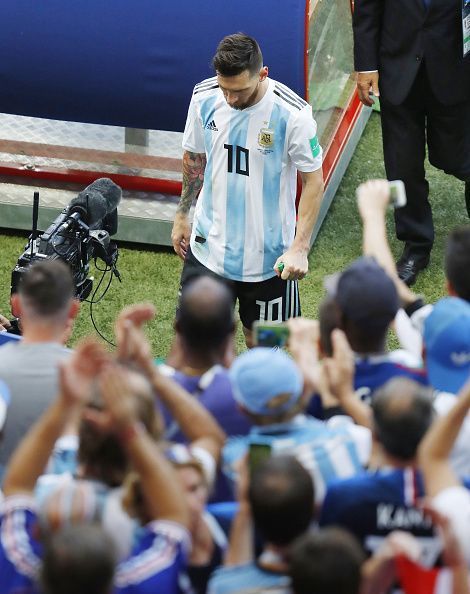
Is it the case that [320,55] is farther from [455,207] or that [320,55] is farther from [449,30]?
[455,207]

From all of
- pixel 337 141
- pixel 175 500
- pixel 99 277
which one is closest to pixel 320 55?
pixel 337 141

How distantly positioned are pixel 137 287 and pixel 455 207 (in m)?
2.01

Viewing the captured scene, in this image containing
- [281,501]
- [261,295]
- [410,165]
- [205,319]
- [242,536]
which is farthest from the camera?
[410,165]

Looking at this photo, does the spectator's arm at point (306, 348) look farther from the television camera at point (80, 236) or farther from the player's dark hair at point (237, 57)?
the television camera at point (80, 236)

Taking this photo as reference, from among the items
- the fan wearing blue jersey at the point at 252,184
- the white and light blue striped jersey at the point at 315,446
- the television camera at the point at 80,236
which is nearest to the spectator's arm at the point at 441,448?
the white and light blue striped jersey at the point at 315,446

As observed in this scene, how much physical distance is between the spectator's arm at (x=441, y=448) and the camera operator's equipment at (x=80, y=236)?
7.25 feet

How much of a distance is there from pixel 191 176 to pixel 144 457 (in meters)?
2.53

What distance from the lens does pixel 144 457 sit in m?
2.50

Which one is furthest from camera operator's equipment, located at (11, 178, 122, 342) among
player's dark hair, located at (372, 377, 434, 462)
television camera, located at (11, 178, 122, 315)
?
player's dark hair, located at (372, 377, 434, 462)

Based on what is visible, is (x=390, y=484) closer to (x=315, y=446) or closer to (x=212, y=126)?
(x=315, y=446)

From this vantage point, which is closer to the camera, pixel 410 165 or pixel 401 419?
pixel 401 419

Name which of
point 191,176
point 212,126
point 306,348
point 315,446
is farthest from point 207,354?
point 191,176

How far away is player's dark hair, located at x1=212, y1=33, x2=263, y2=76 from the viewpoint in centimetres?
427

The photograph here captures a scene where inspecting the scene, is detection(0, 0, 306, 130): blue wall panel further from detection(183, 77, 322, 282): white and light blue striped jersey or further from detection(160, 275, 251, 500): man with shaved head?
detection(160, 275, 251, 500): man with shaved head
